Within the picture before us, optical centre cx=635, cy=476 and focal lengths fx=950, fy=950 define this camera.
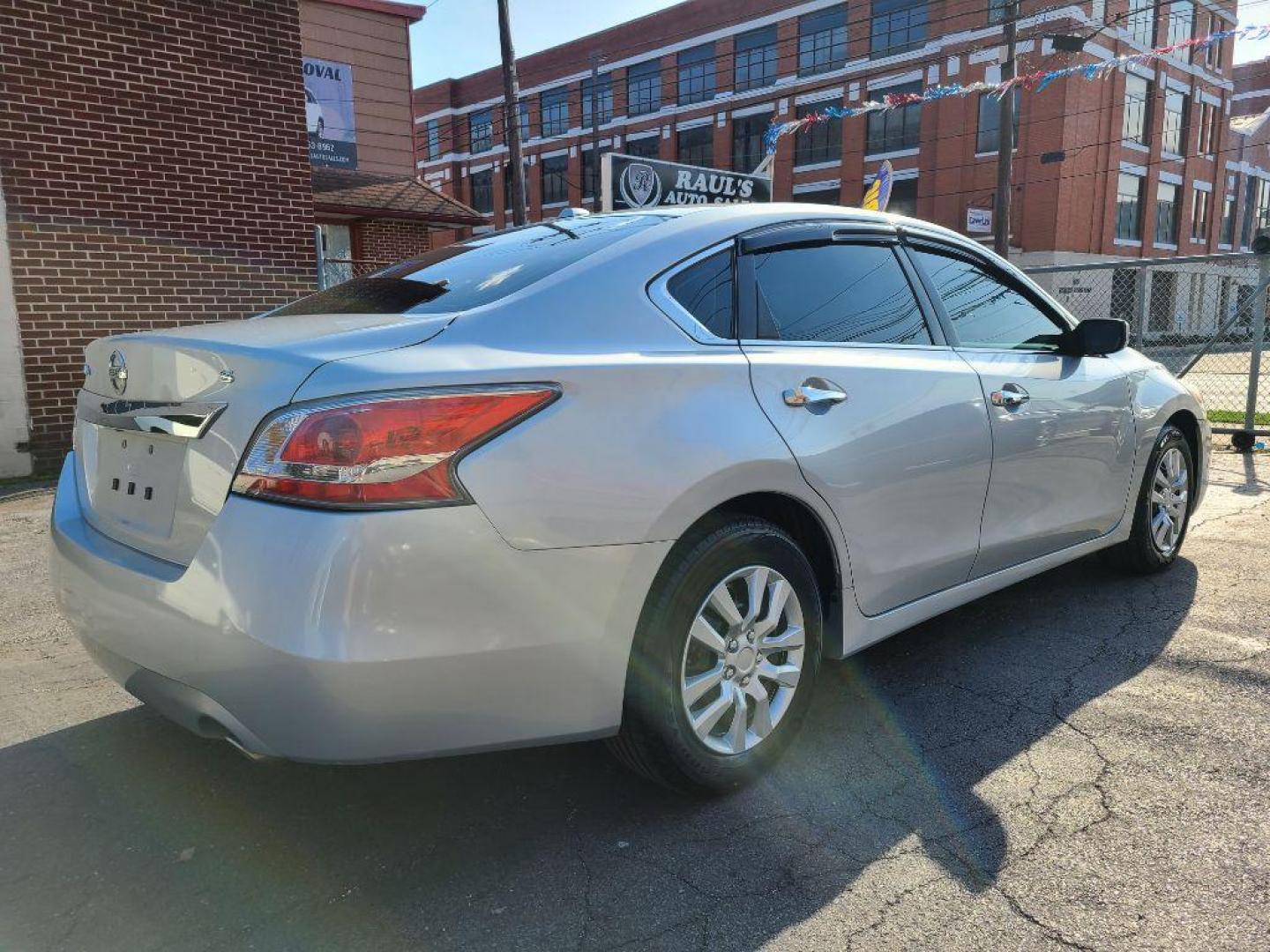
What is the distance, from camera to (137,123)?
7891 millimetres

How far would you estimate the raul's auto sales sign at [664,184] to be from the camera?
11852 mm

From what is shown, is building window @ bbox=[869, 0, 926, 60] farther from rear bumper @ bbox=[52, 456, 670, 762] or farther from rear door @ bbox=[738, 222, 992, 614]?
rear bumper @ bbox=[52, 456, 670, 762]

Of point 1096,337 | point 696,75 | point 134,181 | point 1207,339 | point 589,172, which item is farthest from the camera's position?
point 589,172

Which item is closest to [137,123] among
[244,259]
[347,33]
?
[244,259]

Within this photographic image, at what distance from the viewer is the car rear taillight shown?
6.36 ft

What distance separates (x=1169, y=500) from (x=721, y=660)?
310cm

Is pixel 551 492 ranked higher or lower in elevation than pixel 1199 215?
lower

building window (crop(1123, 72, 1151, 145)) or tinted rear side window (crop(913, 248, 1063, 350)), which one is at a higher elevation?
building window (crop(1123, 72, 1151, 145))

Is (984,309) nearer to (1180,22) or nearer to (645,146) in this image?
(1180,22)

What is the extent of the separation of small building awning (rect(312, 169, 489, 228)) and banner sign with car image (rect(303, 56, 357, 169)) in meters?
0.32

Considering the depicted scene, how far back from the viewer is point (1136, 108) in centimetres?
3575

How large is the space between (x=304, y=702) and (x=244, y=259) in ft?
25.2

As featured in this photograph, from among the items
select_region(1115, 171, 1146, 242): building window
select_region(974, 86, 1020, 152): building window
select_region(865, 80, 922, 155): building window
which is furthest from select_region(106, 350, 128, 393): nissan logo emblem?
select_region(1115, 171, 1146, 242): building window

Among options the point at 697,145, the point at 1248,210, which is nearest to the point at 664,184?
the point at 697,145
